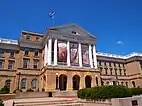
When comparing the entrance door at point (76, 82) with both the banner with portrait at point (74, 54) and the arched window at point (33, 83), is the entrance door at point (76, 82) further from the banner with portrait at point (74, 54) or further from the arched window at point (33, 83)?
the arched window at point (33, 83)

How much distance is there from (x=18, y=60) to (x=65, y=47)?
12.0 metres

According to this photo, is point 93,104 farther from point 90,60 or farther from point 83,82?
point 90,60

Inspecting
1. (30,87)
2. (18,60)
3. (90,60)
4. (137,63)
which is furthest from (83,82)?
(137,63)

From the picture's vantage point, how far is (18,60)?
3678 centimetres

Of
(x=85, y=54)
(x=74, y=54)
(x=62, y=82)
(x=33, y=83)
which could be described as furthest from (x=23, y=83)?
(x=85, y=54)

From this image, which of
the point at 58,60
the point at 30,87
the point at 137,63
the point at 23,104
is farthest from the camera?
the point at 137,63

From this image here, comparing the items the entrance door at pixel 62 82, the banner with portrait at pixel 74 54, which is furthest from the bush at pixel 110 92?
the banner with portrait at pixel 74 54

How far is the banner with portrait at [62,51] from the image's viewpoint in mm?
33625

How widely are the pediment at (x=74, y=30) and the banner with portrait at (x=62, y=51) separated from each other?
10.3 ft

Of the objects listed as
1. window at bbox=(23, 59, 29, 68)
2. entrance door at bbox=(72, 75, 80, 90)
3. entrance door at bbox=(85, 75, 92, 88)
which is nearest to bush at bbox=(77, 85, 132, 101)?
entrance door at bbox=(72, 75, 80, 90)

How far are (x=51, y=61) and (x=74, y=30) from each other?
10548mm

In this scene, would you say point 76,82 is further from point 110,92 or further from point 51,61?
point 110,92

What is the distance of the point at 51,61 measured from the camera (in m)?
32.7

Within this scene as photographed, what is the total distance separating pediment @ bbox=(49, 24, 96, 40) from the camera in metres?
36.2
